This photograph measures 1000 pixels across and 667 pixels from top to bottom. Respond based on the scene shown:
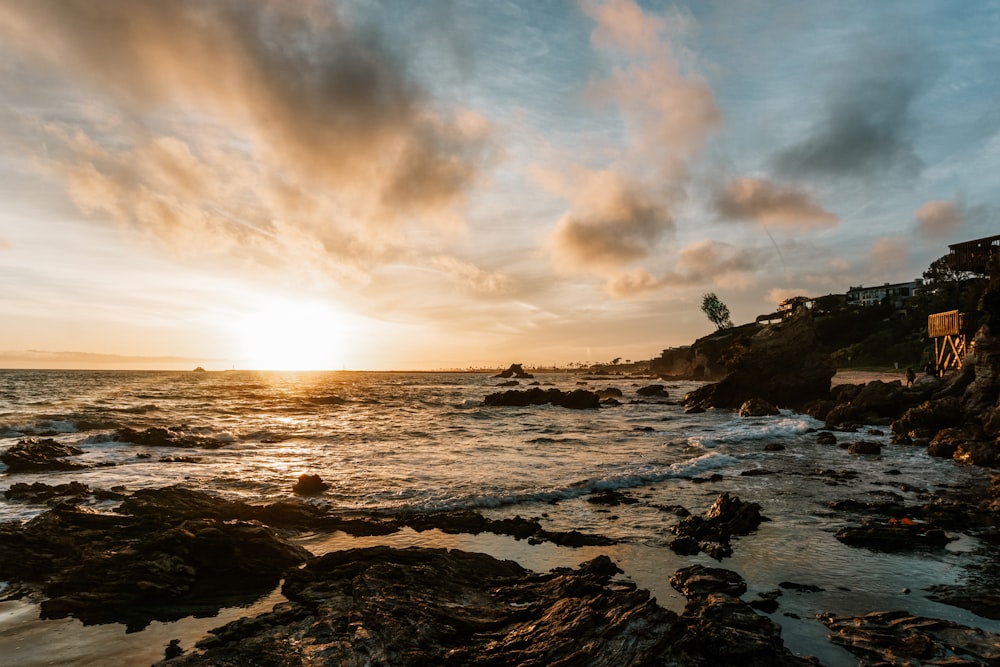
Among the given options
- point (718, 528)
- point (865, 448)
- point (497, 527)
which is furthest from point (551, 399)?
point (718, 528)

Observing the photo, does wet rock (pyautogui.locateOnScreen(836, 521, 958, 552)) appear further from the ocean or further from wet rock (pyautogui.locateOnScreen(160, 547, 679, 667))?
wet rock (pyautogui.locateOnScreen(160, 547, 679, 667))

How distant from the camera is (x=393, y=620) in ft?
22.8

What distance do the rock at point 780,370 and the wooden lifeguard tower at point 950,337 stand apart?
400 inches

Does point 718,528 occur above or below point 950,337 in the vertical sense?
below

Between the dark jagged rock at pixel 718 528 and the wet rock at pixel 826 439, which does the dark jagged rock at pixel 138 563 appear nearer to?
the dark jagged rock at pixel 718 528

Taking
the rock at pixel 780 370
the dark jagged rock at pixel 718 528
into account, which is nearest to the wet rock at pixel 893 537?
the dark jagged rock at pixel 718 528

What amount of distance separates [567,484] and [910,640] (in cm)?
1210

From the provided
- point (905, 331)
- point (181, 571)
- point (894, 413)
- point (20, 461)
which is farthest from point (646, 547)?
point (905, 331)

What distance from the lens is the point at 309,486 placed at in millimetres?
17531

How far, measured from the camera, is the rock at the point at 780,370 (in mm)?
51812

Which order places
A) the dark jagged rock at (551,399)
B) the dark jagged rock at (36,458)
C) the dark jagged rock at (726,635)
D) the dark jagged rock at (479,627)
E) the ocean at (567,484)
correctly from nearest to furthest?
the dark jagged rock at (479,627) → the dark jagged rock at (726,635) → the ocean at (567,484) → the dark jagged rock at (36,458) → the dark jagged rock at (551,399)

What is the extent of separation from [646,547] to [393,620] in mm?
6613

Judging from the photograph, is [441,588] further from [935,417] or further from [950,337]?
[950,337]

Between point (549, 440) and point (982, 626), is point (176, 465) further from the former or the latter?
point (982, 626)
